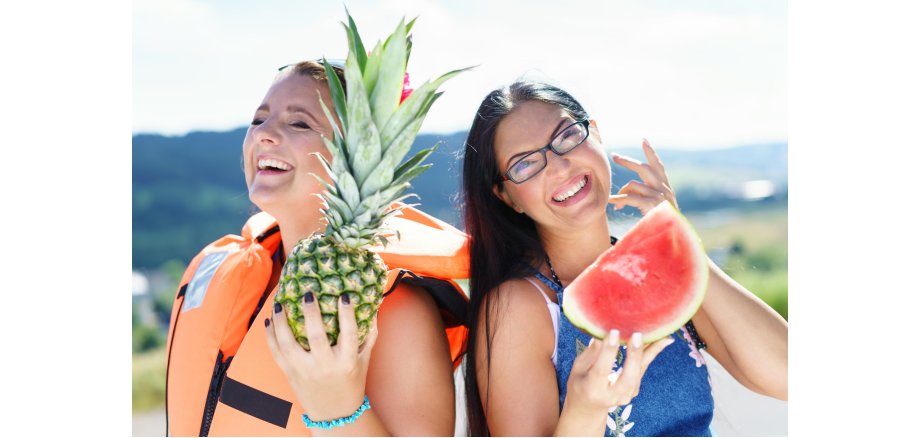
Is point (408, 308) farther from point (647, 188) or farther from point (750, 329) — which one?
point (750, 329)

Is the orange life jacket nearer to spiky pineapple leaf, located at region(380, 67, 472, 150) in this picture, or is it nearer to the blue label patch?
the blue label patch

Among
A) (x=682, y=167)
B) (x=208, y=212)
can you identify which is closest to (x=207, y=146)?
(x=208, y=212)

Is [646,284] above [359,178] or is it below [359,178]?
below

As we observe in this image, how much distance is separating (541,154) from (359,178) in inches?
38.4

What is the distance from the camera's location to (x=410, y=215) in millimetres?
3941

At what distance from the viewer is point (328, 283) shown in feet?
8.02

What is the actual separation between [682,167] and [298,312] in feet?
120

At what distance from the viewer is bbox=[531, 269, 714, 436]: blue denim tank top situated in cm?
309

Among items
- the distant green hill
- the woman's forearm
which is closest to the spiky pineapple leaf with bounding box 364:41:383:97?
the woman's forearm

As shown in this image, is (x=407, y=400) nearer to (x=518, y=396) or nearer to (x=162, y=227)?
(x=518, y=396)

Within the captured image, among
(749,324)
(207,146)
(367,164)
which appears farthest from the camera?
(207,146)

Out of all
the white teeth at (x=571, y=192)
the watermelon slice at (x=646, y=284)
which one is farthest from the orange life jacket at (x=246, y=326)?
the watermelon slice at (x=646, y=284)

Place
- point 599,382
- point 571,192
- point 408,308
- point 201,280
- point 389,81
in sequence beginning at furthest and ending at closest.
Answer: point 201,280 → point 571,192 → point 408,308 → point 389,81 → point 599,382

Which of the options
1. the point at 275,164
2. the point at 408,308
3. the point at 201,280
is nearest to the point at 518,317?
the point at 408,308
